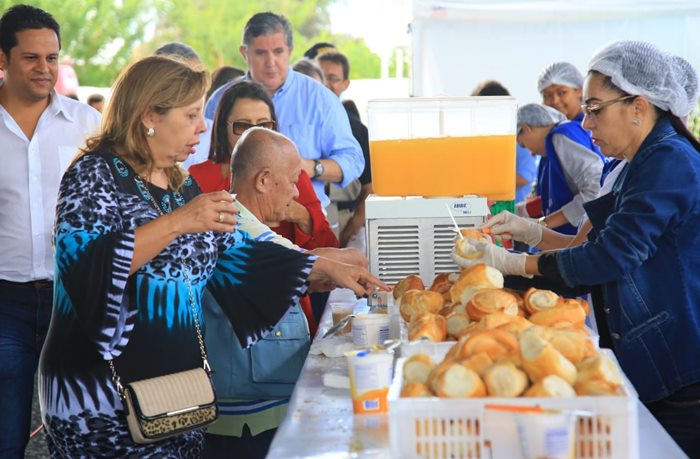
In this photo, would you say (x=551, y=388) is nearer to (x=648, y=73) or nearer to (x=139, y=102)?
(x=648, y=73)

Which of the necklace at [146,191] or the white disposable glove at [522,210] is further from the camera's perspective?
the white disposable glove at [522,210]

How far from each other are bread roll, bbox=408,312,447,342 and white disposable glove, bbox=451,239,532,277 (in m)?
0.49

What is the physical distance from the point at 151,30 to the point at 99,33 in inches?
416

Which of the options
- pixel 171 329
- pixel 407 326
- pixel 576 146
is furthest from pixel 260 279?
pixel 576 146

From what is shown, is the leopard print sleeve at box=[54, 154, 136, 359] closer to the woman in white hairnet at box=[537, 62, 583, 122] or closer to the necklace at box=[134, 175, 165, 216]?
the necklace at box=[134, 175, 165, 216]

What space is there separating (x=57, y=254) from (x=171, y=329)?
1.28 ft

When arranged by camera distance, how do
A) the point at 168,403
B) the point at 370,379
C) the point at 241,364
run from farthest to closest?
the point at 241,364 < the point at 168,403 < the point at 370,379

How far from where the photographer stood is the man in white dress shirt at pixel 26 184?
12.1 ft

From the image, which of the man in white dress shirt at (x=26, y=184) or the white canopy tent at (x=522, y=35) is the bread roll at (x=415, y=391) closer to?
the man in white dress shirt at (x=26, y=184)

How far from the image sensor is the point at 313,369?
2.80m

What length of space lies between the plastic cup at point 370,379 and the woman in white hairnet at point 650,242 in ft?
2.86

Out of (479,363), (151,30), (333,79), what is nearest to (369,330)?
(479,363)

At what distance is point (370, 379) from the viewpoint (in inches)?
89.4

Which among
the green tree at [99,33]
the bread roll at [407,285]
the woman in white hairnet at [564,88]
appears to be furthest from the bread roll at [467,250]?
the green tree at [99,33]
